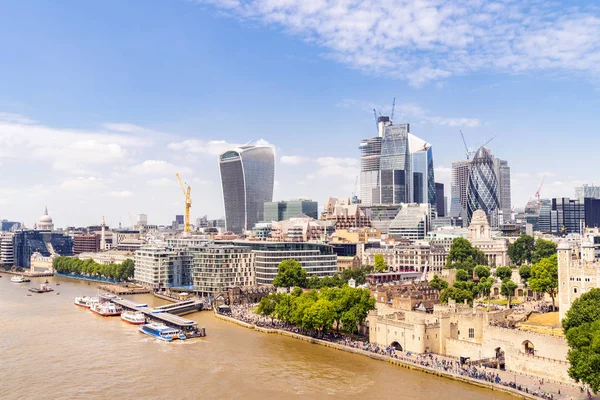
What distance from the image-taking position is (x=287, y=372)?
72.1 m

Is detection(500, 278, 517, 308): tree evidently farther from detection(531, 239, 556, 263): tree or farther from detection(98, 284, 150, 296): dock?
detection(98, 284, 150, 296): dock

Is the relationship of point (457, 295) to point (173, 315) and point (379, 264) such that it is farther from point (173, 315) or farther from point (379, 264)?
point (379, 264)

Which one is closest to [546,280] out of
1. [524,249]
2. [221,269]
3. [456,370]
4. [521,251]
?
[456,370]

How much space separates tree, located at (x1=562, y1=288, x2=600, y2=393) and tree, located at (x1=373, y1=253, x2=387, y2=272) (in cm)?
10551

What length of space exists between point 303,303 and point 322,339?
699 centimetres

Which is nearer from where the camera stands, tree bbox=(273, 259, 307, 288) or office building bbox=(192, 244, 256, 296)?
tree bbox=(273, 259, 307, 288)

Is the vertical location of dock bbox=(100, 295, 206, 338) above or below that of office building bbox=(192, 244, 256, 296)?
below

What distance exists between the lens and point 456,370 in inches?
2717

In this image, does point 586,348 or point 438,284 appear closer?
point 586,348

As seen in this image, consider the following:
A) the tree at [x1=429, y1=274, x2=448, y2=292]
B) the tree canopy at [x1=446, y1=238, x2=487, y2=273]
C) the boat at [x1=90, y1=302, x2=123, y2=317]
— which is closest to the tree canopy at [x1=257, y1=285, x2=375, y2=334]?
the tree at [x1=429, y1=274, x2=448, y2=292]

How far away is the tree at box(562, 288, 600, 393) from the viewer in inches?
2164

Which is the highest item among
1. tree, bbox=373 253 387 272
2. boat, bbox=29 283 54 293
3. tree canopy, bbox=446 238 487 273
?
tree canopy, bbox=446 238 487 273

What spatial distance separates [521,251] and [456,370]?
12352 centimetres

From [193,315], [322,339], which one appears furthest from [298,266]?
[322,339]
